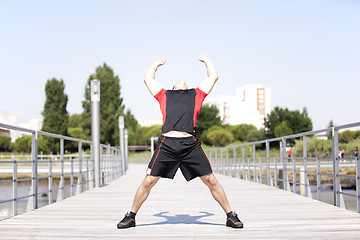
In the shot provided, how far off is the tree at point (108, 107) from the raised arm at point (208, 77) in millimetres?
45678

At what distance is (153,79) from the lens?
3.92 meters

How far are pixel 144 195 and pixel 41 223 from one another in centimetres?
108

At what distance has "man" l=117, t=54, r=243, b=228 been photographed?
12.0ft

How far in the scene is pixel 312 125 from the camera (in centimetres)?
6359

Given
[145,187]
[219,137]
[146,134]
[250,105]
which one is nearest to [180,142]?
[145,187]

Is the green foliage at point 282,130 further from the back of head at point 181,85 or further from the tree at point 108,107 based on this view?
the back of head at point 181,85

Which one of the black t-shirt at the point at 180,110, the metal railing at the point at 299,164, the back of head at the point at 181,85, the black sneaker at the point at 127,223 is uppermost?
the back of head at the point at 181,85

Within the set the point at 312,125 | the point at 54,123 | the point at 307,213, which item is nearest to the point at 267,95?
the point at 312,125

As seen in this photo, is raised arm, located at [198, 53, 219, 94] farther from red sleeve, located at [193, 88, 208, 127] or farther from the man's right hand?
the man's right hand

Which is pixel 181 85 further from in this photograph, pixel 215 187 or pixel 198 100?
pixel 215 187

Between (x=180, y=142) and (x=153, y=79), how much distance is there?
1.99 feet

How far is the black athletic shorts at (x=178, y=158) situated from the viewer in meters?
3.63

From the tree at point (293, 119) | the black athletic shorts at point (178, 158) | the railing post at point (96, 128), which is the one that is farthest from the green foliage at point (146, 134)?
the black athletic shorts at point (178, 158)

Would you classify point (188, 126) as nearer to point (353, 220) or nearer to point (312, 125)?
point (353, 220)
